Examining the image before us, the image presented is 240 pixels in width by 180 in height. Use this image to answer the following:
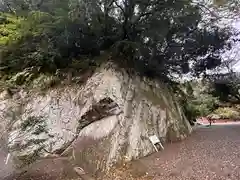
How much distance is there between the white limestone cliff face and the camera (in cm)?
523

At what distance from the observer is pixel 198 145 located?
20.1ft

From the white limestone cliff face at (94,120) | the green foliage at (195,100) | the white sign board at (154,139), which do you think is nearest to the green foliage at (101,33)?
the white limestone cliff face at (94,120)

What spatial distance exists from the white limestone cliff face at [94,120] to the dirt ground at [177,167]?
11.1 inches

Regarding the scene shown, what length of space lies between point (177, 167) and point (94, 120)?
1973mm

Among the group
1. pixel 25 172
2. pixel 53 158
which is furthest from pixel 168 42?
pixel 25 172

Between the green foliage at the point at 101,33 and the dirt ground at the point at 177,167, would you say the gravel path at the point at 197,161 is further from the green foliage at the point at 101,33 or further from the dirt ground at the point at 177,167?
the green foliage at the point at 101,33

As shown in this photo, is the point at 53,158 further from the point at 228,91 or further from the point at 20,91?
the point at 228,91

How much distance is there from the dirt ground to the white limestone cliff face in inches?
11.1

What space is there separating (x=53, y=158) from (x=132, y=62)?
304 cm

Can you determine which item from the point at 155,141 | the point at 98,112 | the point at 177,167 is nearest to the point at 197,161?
the point at 177,167

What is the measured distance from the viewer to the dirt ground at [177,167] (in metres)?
4.49

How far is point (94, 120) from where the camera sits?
230 inches

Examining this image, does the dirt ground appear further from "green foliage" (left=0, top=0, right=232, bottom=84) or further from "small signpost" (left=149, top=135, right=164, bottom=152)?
"green foliage" (left=0, top=0, right=232, bottom=84)

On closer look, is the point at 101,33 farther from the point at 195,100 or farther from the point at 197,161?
the point at 195,100
